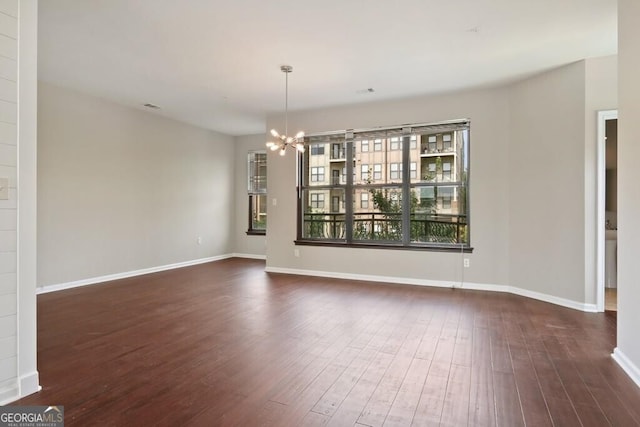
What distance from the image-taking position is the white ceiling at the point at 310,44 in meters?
2.88

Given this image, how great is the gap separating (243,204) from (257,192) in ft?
1.59

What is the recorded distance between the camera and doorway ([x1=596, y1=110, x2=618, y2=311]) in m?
3.81

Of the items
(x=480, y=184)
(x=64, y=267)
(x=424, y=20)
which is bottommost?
(x=64, y=267)

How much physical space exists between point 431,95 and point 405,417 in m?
4.46

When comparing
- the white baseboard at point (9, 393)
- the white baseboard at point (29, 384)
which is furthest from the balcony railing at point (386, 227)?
the white baseboard at point (9, 393)

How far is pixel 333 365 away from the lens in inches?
99.8

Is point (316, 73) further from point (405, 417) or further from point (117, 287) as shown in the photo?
point (117, 287)

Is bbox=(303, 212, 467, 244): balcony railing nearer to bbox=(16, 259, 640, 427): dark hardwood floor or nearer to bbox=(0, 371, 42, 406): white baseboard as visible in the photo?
bbox=(16, 259, 640, 427): dark hardwood floor

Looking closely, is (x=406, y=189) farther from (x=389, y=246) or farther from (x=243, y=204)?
(x=243, y=204)

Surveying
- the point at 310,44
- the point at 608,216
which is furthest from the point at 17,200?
the point at 608,216

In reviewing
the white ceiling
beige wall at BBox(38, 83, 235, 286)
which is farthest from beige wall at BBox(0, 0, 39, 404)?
beige wall at BBox(38, 83, 235, 286)

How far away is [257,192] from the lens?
785cm

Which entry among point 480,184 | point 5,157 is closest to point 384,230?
point 480,184

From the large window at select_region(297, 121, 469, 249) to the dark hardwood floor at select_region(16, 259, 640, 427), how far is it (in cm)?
124
